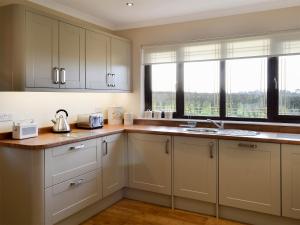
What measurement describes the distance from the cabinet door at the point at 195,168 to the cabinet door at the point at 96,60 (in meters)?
1.13

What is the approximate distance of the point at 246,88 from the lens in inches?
130

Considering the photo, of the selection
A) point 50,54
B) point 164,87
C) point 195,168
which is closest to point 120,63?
point 164,87

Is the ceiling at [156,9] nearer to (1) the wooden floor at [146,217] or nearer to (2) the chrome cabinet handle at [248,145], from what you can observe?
(2) the chrome cabinet handle at [248,145]

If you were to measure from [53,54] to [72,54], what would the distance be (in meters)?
0.26

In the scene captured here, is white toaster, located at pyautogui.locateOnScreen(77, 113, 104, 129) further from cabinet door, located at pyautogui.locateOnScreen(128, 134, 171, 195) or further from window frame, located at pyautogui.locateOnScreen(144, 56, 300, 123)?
window frame, located at pyautogui.locateOnScreen(144, 56, 300, 123)

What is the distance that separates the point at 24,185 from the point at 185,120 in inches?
80.0

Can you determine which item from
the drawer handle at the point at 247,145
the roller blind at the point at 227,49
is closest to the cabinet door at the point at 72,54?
the roller blind at the point at 227,49

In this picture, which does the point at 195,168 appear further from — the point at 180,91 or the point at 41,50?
the point at 41,50

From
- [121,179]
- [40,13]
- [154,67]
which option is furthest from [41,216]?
[154,67]

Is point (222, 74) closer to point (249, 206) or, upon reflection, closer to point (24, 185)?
point (249, 206)

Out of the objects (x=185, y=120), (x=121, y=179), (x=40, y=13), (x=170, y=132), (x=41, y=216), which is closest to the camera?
(x=41, y=216)

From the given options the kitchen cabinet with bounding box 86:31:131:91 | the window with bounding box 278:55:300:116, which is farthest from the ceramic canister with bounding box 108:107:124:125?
the window with bounding box 278:55:300:116

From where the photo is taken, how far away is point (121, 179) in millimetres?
3271

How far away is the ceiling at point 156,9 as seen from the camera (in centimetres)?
294
